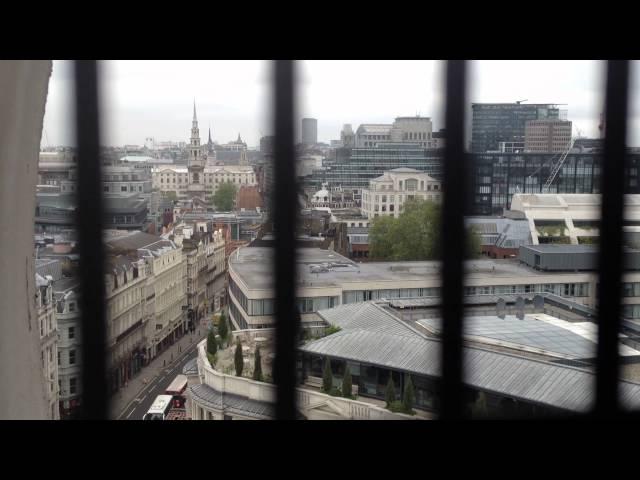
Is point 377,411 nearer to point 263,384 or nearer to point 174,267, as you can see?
point 263,384

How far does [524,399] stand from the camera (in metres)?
1.91

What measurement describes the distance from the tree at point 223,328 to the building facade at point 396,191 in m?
0.54

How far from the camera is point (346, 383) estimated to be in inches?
79.4

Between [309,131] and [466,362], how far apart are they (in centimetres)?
69

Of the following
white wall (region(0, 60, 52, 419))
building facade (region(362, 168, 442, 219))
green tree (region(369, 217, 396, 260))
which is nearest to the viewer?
white wall (region(0, 60, 52, 419))

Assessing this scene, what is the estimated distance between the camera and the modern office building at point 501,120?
1.70m

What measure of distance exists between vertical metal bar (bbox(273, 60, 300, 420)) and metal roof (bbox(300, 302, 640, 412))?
0.08 m

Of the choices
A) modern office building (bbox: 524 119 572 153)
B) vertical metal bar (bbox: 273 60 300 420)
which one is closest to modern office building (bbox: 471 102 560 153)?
modern office building (bbox: 524 119 572 153)

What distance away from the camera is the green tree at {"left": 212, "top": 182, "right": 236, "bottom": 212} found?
1.89 metres

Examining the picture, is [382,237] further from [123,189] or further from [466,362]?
[123,189]

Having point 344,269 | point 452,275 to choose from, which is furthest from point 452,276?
point 344,269

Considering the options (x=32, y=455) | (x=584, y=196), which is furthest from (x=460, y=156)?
(x=32, y=455)

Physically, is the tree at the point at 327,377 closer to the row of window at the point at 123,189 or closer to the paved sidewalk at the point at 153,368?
the paved sidewalk at the point at 153,368

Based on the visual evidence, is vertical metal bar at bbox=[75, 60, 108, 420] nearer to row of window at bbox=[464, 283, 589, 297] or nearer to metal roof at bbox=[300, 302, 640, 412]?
metal roof at bbox=[300, 302, 640, 412]
